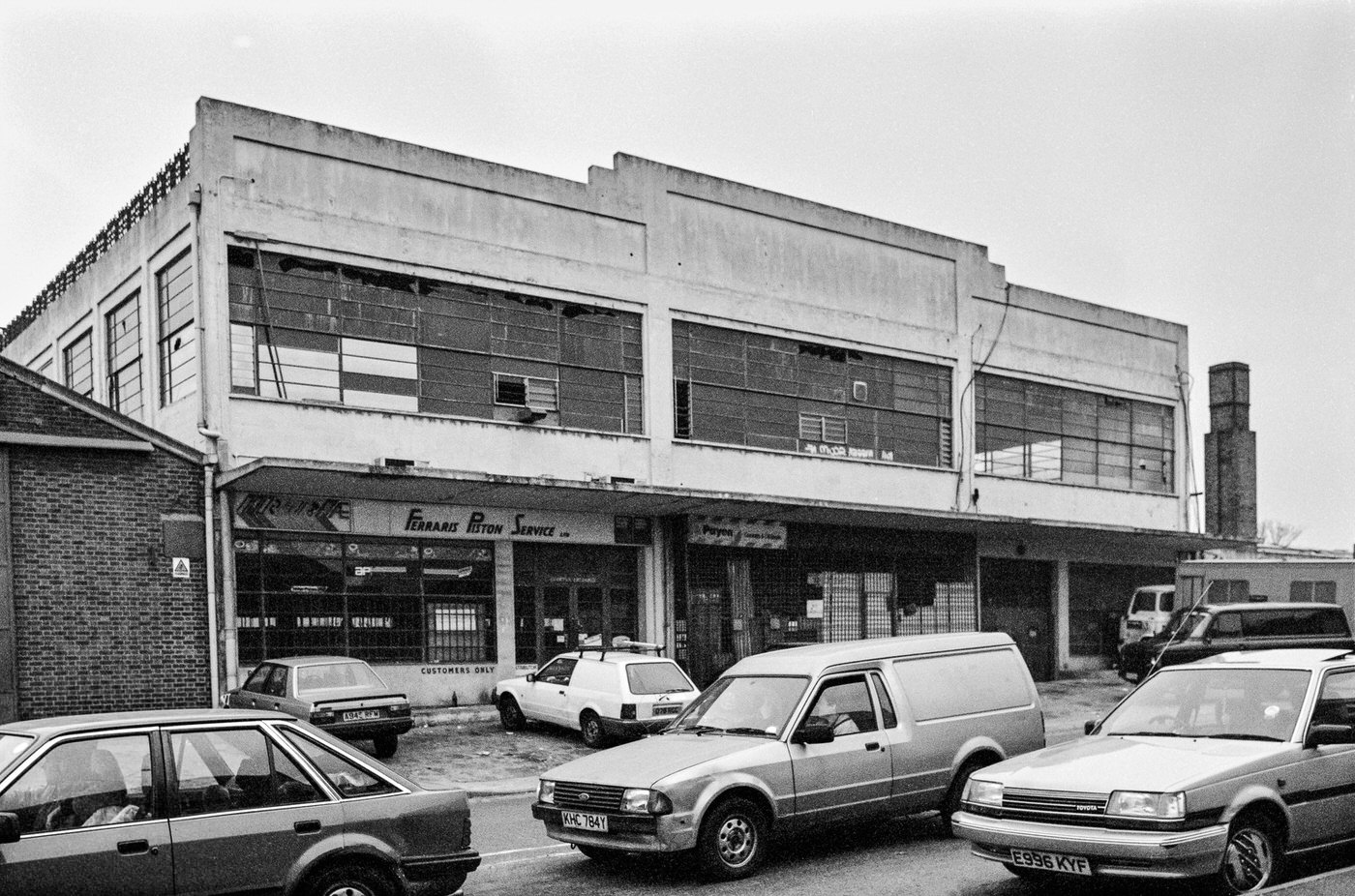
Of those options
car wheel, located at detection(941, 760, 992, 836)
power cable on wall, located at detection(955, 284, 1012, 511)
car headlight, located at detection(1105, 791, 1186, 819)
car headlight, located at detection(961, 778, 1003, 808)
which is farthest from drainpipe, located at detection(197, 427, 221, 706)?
power cable on wall, located at detection(955, 284, 1012, 511)

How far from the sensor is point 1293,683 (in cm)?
857

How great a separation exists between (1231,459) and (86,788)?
3929 cm

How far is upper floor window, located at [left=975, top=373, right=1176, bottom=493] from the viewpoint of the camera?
29.4 meters

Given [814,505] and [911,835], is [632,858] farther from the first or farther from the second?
[814,505]

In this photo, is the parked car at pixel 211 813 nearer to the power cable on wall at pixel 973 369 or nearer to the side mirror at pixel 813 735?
the side mirror at pixel 813 735

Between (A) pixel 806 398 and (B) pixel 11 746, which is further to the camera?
(A) pixel 806 398

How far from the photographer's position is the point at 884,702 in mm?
10141

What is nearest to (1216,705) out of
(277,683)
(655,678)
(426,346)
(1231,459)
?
(655,678)

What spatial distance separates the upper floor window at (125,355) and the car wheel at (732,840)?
1600 centimetres

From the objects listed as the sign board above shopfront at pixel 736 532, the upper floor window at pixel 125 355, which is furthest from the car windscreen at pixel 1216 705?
the upper floor window at pixel 125 355

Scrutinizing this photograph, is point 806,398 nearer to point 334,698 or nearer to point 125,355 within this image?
point 334,698

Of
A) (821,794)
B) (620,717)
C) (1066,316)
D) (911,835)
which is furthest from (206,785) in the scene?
(1066,316)

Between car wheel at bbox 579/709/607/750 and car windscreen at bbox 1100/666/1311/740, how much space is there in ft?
31.0

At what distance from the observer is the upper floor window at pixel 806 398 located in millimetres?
23875
